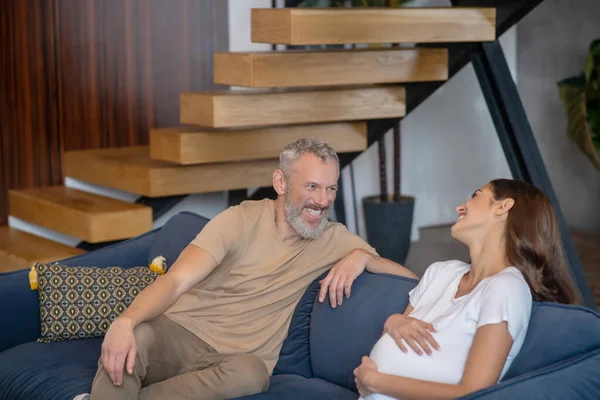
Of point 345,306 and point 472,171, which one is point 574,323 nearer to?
point 345,306

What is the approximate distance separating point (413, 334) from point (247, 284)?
0.74 metres

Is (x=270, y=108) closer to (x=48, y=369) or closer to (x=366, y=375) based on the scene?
(x=48, y=369)

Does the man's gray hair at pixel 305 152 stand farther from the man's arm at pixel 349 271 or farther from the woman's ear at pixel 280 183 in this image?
the man's arm at pixel 349 271

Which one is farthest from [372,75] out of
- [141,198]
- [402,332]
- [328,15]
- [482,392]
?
[482,392]

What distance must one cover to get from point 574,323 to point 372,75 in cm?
258

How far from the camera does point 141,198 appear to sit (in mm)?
5418

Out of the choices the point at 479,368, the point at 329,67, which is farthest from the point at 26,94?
the point at 479,368

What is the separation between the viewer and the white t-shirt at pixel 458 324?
7.42 feet

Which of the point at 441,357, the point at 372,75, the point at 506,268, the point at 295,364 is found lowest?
the point at 295,364

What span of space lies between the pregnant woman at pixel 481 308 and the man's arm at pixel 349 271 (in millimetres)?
329

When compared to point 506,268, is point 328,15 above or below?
above

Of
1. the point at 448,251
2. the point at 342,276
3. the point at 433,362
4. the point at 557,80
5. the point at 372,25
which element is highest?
the point at 372,25

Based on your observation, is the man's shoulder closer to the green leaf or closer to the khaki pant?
the khaki pant

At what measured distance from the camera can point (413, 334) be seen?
2.42 m
